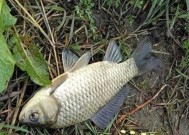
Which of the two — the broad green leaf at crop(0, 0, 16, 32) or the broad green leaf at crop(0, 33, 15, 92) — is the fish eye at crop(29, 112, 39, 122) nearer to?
the broad green leaf at crop(0, 33, 15, 92)

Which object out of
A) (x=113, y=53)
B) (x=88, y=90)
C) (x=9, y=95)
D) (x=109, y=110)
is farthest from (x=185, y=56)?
(x=9, y=95)

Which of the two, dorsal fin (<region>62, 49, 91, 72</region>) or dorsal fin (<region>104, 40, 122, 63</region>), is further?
dorsal fin (<region>104, 40, 122, 63</region>)

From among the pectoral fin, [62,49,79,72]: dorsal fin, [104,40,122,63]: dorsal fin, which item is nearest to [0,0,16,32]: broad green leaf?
[62,49,79,72]: dorsal fin

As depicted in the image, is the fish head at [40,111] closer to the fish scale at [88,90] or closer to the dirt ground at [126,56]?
the fish scale at [88,90]

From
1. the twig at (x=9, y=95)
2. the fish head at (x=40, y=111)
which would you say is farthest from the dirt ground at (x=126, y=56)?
the fish head at (x=40, y=111)

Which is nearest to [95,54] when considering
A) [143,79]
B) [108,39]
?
[108,39]

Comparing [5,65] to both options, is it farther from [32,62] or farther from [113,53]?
[113,53]
